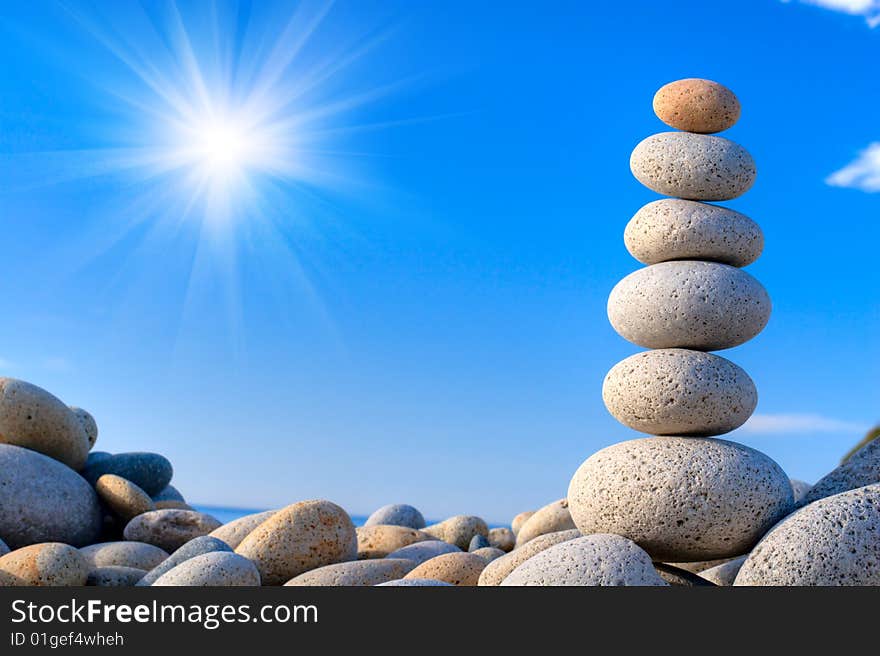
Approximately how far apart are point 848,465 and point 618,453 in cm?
203

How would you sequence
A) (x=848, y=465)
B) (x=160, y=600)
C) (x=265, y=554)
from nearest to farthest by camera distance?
1. (x=160, y=600)
2. (x=848, y=465)
3. (x=265, y=554)

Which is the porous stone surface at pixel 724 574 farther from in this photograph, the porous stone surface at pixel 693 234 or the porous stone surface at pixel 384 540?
the porous stone surface at pixel 384 540

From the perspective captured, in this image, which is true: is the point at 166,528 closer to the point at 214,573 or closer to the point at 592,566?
the point at 214,573

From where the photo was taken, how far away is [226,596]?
5.75m

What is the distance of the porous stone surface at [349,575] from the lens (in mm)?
7492

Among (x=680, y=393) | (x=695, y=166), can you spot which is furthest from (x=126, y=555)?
(x=695, y=166)

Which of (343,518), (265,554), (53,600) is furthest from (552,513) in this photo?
(53,600)

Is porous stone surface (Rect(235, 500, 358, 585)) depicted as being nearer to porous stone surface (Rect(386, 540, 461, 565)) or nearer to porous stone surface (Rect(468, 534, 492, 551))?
porous stone surface (Rect(386, 540, 461, 565))

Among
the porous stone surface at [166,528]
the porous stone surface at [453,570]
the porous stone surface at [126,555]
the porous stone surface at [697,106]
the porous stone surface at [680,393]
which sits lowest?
the porous stone surface at [453,570]

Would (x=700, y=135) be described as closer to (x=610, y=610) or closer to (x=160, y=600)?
(x=610, y=610)

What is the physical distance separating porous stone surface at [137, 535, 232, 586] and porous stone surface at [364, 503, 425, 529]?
16.0ft

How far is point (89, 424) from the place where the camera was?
12664mm

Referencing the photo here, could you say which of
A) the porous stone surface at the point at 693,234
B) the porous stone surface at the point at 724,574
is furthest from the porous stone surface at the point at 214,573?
the porous stone surface at the point at 693,234

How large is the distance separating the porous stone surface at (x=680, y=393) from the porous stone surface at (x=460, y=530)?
6.00 meters
